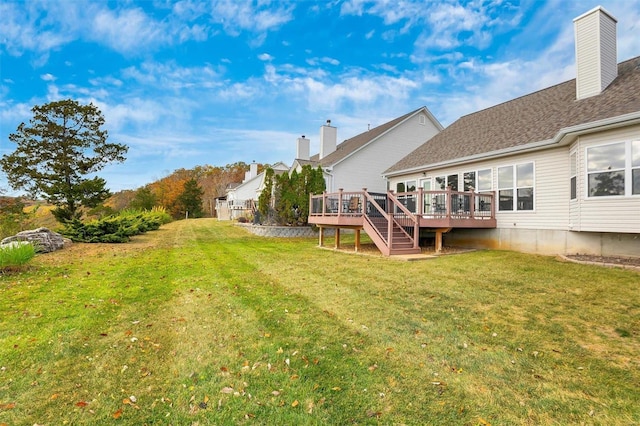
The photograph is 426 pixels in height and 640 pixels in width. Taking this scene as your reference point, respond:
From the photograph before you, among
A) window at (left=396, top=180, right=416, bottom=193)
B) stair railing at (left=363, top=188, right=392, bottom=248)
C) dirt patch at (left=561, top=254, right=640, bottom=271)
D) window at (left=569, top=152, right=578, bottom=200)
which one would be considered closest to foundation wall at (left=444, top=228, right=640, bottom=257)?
dirt patch at (left=561, top=254, right=640, bottom=271)

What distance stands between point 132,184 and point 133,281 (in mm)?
49819

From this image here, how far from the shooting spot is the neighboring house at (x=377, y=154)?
19906 mm

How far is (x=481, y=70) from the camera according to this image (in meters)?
18.4

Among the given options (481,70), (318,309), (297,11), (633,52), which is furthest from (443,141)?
(318,309)

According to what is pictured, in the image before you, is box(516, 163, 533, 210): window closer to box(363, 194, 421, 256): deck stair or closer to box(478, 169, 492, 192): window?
box(478, 169, 492, 192): window

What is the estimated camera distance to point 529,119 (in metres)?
12.2

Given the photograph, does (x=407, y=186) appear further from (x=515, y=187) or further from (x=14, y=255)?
(x=14, y=255)

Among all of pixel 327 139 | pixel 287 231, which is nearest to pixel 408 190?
pixel 287 231

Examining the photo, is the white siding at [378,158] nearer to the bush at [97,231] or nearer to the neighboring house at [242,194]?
the bush at [97,231]

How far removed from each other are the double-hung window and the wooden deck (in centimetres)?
Result: 345

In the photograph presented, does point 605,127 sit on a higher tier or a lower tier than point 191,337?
higher

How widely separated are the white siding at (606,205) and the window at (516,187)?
198 cm

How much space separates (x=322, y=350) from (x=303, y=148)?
24.1 meters

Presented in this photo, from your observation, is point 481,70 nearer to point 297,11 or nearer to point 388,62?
point 388,62
